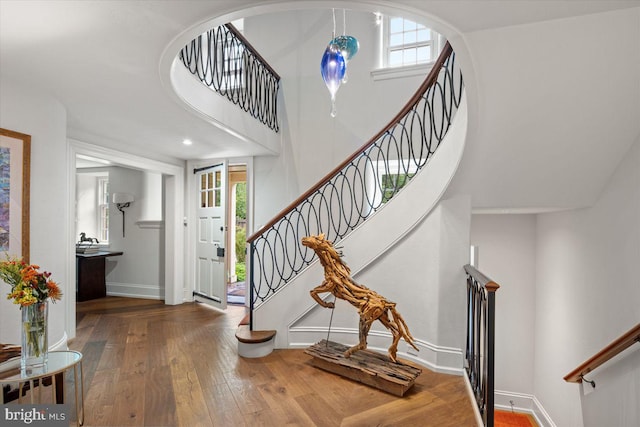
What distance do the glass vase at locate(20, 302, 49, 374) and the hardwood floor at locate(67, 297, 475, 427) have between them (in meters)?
0.58

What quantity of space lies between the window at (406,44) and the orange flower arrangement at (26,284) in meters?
4.68

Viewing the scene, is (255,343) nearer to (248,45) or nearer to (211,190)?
(211,190)

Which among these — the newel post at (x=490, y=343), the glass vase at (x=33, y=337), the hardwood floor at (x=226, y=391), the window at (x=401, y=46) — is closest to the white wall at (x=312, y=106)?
the window at (x=401, y=46)

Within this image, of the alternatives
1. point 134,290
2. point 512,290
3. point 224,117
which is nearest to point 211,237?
point 134,290

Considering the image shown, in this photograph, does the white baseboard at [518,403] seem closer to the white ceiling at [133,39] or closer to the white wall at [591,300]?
the white wall at [591,300]

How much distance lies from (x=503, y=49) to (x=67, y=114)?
144 inches

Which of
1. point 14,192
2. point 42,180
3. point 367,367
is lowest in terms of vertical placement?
point 367,367

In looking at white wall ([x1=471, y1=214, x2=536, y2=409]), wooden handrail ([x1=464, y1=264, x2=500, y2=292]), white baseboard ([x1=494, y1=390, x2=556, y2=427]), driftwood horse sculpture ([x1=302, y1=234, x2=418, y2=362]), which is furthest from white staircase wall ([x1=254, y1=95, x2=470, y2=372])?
white baseboard ([x1=494, y1=390, x2=556, y2=427])

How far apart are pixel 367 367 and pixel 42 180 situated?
311 cm

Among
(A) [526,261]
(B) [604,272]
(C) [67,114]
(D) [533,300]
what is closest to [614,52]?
(B) [604,272]

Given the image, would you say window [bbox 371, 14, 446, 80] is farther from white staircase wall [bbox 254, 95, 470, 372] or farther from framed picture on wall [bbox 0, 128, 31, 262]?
framed picture on wall [bbox 0, 128, 31, 262]

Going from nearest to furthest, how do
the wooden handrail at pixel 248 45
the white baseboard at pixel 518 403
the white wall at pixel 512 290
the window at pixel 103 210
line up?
1. the wooden handrail at pixel 248 45
2. the white baseboard at pixel 518 403
3. the white wall at pixel 512 290
4. the window at pixel 103 210

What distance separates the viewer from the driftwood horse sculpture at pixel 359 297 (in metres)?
2.66

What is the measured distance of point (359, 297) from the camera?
9.14 ft
